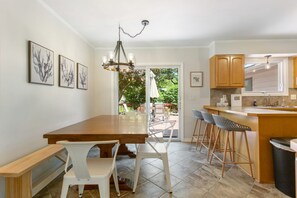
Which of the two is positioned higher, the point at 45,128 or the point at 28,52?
the point at 28,52

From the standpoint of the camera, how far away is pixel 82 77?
3957 millimetres

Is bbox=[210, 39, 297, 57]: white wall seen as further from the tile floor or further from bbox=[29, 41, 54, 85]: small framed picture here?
bbox=[29, 41, 54, 85]: small framed picture

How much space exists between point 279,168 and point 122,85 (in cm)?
367

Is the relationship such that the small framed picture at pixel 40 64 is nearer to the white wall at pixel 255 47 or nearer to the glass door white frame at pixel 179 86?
the glass door white frame at pixel 179 86

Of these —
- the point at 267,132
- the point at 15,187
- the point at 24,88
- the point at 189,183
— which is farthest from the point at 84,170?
the point at 267,132

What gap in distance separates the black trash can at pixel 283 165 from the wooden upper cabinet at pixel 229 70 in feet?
7.06

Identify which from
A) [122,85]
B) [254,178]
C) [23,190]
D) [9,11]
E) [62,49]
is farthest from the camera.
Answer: [122,85]

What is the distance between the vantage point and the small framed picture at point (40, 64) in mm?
2266

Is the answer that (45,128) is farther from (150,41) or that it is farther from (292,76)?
(292,76)

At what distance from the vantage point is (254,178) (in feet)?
8.37

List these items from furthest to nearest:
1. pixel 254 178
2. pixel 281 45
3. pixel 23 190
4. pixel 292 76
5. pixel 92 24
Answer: pixel 292 76 < pixel 281 45 < pixel 92 24 < pixel 254 178 < pixel 23 190

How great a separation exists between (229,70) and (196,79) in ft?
2.58

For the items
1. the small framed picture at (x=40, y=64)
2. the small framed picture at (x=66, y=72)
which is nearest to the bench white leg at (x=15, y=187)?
the small framed picture at (x=40, y=64)

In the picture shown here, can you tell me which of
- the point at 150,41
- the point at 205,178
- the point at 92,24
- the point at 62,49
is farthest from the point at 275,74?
the point at 62,49
